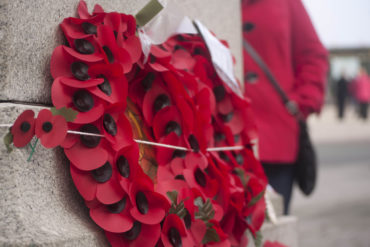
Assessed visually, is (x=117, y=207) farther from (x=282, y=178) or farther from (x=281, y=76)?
(x=281, y=76)

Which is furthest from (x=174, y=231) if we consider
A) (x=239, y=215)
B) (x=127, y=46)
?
(x=127, y=46)

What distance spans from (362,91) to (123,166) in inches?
914

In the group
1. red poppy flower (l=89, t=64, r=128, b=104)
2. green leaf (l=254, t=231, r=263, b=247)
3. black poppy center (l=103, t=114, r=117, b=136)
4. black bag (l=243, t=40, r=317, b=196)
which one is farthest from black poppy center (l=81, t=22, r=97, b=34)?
black bag (l=243, t=40, r=317, b=196)

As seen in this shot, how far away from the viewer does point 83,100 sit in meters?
0.99

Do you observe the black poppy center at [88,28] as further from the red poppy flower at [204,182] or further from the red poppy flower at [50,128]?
the red poppy flower at [204,182]

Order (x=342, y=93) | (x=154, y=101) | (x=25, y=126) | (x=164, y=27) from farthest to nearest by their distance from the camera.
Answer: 1. (x=342, y=93)
2. (x=164, y=27)
3. (x=154, y=101)
4. (x=25, y=126)

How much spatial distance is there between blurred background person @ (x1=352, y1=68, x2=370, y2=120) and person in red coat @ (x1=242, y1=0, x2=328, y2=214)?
20603mm

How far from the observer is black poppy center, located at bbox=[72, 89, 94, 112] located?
989 millimetres

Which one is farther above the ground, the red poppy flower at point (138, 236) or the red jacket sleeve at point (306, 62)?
the red poppy flower at point (138, 236)

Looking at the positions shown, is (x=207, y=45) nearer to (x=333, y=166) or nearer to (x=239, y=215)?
(x=239, y=215)

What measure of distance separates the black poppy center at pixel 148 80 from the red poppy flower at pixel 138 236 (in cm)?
36

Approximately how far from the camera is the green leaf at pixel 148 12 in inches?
48.3

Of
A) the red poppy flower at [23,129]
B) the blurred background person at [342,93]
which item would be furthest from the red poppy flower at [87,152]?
the blurred background person at [342,93]

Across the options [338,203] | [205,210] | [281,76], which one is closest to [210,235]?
[205,210]
